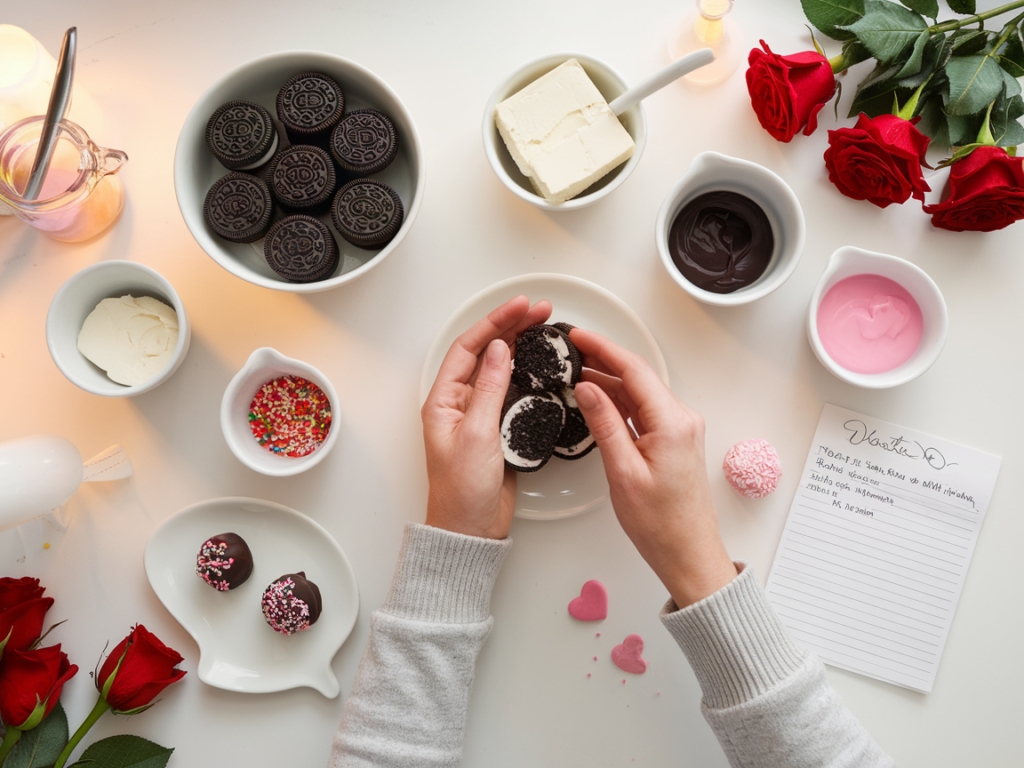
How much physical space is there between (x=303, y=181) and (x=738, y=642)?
101cm

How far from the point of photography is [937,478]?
1192 millimetres

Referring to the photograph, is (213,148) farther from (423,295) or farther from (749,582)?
(749,582)

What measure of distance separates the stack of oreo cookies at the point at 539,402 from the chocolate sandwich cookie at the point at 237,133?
1.81 feet

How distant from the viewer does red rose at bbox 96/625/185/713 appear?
→ 1.12m

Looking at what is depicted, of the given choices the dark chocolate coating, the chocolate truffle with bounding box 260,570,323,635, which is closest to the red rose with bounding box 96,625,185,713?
the chocolate truffle with bounding box 260,570,323,635

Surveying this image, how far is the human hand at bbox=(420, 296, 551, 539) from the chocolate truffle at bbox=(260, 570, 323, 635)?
28cm

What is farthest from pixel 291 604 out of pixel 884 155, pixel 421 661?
pixel 884 155

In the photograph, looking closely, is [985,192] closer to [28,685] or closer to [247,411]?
[247,411]

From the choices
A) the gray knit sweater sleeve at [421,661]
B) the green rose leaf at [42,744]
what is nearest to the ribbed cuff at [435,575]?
the gray knit sweater sleeve at [421,661]

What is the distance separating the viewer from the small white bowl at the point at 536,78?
41.9 inches

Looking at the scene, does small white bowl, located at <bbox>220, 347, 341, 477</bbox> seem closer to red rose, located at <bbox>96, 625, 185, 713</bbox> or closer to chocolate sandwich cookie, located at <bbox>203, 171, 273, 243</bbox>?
chocolate sandwich cookie, located at <bbox>203, 171, 273, 243</bbox>

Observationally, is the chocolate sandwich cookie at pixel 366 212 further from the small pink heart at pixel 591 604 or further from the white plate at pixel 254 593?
the small pink heart at pixel 591 604

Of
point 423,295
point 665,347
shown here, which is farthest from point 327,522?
point 665,347

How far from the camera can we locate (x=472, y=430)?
3.28 feet
